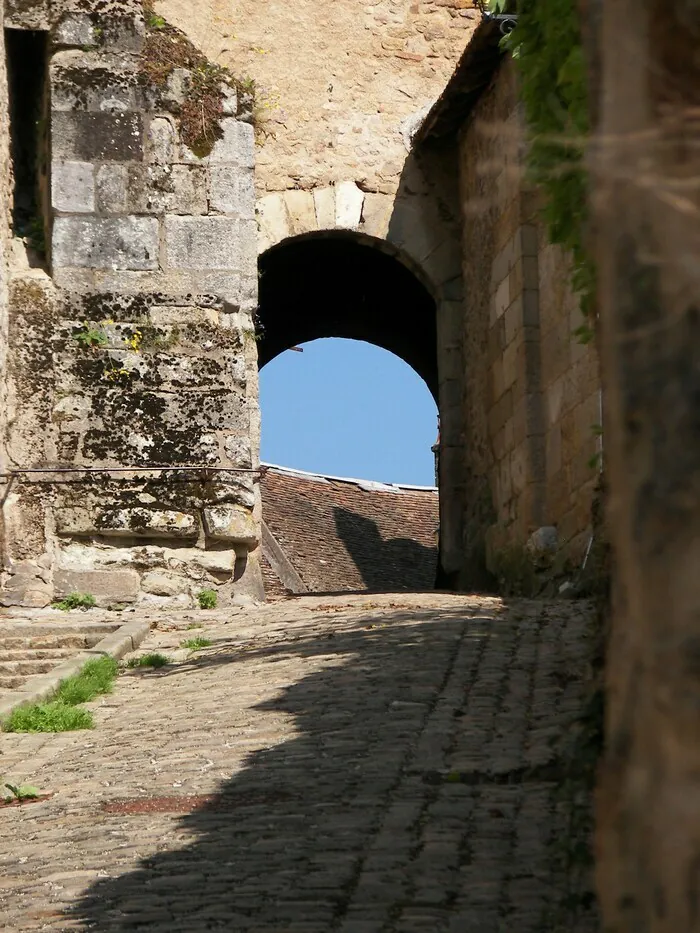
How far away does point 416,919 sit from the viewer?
404cm

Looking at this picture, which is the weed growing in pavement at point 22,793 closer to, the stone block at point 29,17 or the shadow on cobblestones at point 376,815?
the shadow on cobblestones at point 376,815

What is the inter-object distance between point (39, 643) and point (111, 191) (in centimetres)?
397

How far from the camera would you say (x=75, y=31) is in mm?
12422

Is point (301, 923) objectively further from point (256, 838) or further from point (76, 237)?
point (76, 237)

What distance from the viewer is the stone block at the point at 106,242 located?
12.2 m

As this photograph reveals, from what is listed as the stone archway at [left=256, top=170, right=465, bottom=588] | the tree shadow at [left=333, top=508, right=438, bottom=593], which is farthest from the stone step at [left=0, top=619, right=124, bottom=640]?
the tree shadow at [left=333, top=508, right=438, bottom=593]

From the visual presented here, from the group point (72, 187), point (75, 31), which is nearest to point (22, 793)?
point (72, 187)

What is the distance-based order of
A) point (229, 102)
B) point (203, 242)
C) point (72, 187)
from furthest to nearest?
1. point (229, 102)
2. point (203, 242)
3. point (72, 187)

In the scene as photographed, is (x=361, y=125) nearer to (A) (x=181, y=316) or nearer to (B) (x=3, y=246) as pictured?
(A) (x=181, y=316)

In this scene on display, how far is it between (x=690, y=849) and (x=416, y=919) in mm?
2463

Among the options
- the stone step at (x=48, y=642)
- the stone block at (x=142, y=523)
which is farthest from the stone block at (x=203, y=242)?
the stone step at (x=48, y=642)

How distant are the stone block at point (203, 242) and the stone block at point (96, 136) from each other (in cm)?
64

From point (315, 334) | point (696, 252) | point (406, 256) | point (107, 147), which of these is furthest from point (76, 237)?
point (696, 252)

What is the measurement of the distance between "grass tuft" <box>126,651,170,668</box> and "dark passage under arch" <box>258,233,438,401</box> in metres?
5.45
